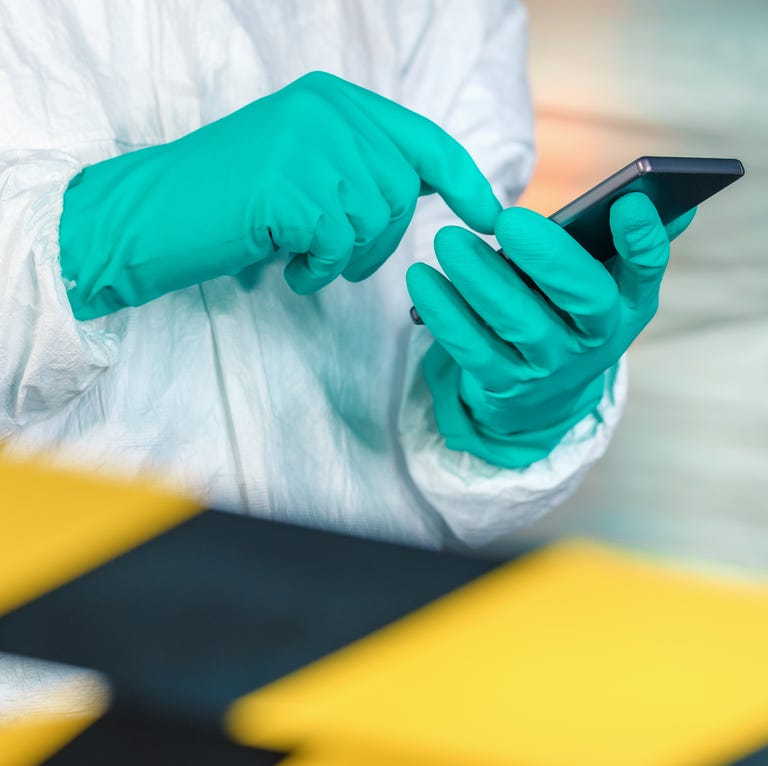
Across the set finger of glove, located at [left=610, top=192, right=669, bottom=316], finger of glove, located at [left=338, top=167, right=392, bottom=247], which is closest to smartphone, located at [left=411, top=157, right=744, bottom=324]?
finger of glove, located at [left=610, top=192, right=669, bottom=316]

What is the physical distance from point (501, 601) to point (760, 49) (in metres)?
1.30

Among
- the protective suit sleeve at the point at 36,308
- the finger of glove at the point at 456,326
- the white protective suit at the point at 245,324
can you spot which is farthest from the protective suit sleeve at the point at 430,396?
the protective suit sleeve at the point at 36,308

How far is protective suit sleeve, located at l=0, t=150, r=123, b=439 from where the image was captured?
0.63m

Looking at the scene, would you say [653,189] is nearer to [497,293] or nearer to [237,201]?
[497,293]

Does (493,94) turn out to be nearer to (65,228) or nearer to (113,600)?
(65,228)

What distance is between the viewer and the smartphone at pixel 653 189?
610 millimetres

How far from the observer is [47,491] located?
0.68m

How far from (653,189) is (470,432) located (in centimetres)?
29

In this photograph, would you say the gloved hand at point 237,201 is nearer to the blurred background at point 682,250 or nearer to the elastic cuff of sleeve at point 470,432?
the elastic cuff of sleeve at point 470,432

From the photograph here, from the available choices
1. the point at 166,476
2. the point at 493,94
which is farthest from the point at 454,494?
the point at 493,94

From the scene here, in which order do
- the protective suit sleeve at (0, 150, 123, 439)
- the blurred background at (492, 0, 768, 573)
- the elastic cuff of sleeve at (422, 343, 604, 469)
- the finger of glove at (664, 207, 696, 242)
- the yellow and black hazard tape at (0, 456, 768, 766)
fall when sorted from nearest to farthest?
the yellow and black hazard tape at (0, 456, 768, 766), the protective suit sleeve at (0, 150, 123, 439), the finger of glove at (664, 207, 696, 242), the elastic cuff of sleeve at (422, 343, 604, 469), the blurred background at (492, 0, 768, 573)

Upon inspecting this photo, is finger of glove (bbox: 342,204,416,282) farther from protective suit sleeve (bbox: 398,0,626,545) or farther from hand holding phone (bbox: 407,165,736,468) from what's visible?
protective suit sleeve (bbox: 398,0,626,545)

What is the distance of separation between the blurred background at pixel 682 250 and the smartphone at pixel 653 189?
519 mm

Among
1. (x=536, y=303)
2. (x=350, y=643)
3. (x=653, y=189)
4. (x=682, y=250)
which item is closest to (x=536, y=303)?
(x=536, y=303)
